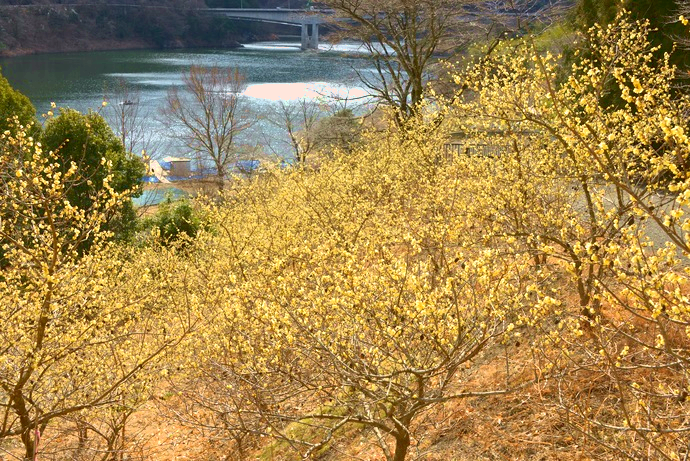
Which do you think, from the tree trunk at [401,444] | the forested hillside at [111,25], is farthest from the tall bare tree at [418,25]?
the forested hillside at [111,25]

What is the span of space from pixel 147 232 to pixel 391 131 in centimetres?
965

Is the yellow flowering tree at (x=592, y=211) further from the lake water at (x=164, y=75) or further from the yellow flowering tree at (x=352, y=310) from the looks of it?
the lake water at (x=164, y=75)

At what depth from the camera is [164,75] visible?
176 ft

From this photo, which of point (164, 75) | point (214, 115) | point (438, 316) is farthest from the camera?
point (164, 75)

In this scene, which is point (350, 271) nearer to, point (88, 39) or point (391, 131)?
point (391, 131)

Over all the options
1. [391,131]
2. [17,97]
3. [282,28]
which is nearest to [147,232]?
[17,97]

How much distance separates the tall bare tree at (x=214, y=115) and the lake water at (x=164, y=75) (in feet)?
6.17

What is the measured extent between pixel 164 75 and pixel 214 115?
22.6 metres

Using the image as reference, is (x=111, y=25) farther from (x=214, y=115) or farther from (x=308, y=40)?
(x=214, y=115)

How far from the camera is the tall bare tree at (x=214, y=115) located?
30.5 m

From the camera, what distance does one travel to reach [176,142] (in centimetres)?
3750

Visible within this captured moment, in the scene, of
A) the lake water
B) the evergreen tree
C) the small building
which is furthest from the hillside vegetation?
the small building

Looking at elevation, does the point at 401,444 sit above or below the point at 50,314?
below

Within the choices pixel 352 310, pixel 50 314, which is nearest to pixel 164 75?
pixel 50 314
